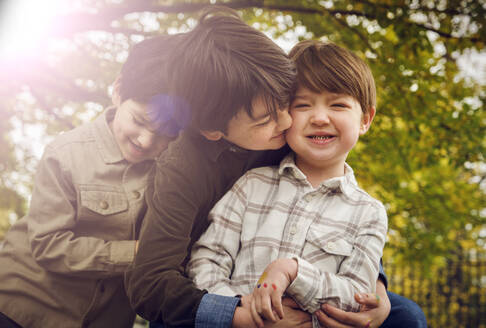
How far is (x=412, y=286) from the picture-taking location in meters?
10.2

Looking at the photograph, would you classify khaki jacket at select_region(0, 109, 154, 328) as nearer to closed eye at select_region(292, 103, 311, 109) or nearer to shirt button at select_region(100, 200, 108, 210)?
shirt button at select_region(100, 200, 108, 210)

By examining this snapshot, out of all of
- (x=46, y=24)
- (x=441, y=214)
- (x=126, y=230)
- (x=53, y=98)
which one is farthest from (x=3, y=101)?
(x=441, y=214)

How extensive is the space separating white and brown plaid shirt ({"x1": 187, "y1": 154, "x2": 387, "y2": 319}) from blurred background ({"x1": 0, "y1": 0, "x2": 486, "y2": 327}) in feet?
6.29

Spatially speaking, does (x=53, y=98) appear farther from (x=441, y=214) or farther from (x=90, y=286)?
(x=441, y=214)

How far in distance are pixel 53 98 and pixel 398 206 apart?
475 cm

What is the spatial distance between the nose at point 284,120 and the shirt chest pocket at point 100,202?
915 mm

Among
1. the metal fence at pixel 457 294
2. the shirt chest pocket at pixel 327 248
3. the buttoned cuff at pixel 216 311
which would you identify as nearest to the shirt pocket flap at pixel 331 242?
the shirt chest pocket at pixel 327 248

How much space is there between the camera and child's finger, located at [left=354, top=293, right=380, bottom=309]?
155 cm

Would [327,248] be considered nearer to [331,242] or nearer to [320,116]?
[331,242]

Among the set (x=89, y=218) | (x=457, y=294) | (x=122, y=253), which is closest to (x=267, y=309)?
(x=122, y=253)

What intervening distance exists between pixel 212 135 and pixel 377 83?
2.22 metres

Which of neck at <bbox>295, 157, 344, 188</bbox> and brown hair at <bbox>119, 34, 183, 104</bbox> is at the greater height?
brown hair at <bbox>119, 34, 183, 104</bbox>

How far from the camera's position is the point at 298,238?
1711 millimetres

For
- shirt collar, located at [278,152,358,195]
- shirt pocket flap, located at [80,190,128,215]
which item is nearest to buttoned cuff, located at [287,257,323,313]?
shirt collar, located at [278,152,358,195]
